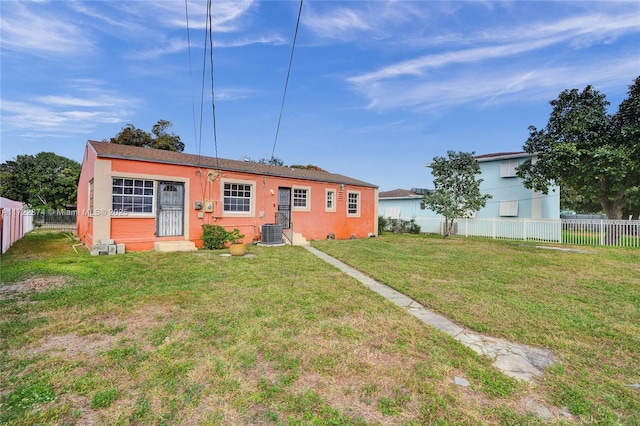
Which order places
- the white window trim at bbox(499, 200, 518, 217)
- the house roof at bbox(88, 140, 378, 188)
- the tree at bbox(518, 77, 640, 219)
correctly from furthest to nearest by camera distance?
the white window trim at bbox(499, 200, 518, 217), the tree at bbox(518, 77, 640, 219), the house roof at bbox(88, 140, 378, 188)

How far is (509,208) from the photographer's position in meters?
20.0

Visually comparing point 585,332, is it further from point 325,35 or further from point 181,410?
point 325,35

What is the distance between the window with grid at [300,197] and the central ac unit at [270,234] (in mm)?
2251

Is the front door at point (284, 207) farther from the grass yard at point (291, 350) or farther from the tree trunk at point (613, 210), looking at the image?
the tree trunk at point (613, 210)

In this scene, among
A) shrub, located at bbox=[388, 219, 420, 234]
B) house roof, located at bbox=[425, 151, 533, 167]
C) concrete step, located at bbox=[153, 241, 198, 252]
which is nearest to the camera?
concrete step, located at bbox=[153, 241, 198, 252]

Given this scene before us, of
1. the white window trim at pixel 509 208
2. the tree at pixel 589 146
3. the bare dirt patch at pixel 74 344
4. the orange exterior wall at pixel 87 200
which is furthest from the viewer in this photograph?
the white window trim at pixel 509 208

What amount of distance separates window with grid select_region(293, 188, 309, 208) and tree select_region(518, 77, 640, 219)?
43.6 ft

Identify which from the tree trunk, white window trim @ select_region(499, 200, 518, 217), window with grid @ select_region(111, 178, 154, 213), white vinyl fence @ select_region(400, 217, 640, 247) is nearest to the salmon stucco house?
window with grid @ select_region(111, 178, 154, 213)

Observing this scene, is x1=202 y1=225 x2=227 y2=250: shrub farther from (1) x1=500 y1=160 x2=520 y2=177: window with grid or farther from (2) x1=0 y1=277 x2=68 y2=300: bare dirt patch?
(1) x1=500 y1=160 x2=520 y2=177: window with grid

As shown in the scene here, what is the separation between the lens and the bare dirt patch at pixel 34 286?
15.9 feet

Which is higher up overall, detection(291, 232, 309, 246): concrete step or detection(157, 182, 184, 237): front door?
detection(157, 182, 184, 237): front door

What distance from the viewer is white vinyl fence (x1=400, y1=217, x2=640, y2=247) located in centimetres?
1345

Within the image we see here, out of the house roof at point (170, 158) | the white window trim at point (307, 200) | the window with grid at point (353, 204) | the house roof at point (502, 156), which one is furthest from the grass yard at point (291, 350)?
the house roof at point (502, 156)

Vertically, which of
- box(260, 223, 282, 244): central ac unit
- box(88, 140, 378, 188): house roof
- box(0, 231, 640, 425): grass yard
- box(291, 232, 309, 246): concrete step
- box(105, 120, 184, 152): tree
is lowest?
box(0, 231, 640, 425): grass yard
